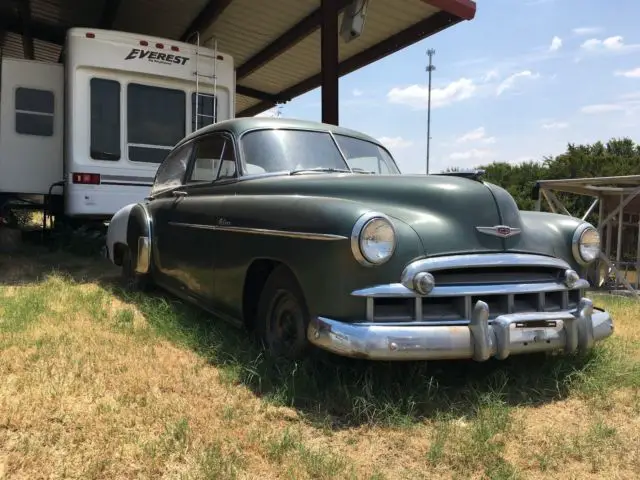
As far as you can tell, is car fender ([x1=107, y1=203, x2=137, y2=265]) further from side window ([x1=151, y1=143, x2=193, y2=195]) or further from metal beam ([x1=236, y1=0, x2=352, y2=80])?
metal beam ([x1=236, y1=0, x2=352, y2=80])

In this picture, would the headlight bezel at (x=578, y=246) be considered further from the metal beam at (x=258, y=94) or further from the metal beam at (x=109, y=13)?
the metal beam at (x=258, y=94)

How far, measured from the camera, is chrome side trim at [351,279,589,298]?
2951mm

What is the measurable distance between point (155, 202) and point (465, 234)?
339 centimetres

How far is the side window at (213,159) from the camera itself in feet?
14.5

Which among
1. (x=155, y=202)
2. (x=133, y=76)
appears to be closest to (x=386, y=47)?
(x=133, y=76)

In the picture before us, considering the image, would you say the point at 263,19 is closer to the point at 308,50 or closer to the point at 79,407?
the point at 308,50

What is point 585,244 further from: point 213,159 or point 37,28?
point 37,28

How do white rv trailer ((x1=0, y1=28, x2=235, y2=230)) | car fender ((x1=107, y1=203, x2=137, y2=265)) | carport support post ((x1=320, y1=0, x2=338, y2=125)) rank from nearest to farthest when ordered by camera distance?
car fender ((x1=107, y1=203, x2=137, y2=265)) < white rv trailer ((x1=0, y1=28, x2=235, y2=230)) < carport support post ((x1=320, y1=0, x2=338, y2=125))

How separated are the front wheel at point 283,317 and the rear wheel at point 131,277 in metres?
2.51

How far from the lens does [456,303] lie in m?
3.13

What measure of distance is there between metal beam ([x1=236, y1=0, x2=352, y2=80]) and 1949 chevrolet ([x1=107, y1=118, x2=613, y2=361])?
6467 mm

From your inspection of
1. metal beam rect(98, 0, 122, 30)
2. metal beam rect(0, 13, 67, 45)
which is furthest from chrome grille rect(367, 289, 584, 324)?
metal beam rect(0, 13, 67, 45)

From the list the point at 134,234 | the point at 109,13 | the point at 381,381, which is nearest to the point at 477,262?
the point at 381,381

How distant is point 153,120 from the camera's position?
27.3 feet
